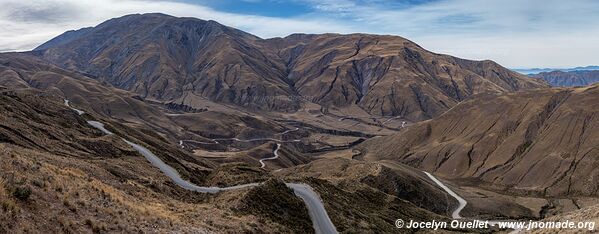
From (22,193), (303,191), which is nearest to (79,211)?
(22,193)

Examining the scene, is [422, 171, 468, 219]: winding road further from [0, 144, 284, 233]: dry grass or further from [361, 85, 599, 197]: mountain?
[0, 144, 284, 233]: dry grass

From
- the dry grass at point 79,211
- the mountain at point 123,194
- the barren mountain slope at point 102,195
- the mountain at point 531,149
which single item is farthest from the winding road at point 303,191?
the mountain at point 531,149

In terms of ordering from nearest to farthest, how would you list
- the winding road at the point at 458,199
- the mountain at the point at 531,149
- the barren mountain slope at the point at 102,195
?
the barren mountain slope at the point at 102,195
the winding road at the point at 458,199
the mountain at the point at 531,149

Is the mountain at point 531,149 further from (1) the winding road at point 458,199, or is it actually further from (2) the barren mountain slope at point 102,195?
(2) the barren mountain slope at point 102,195

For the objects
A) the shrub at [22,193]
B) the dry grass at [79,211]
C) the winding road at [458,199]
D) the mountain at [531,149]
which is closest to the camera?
the dry grass at [79,211]

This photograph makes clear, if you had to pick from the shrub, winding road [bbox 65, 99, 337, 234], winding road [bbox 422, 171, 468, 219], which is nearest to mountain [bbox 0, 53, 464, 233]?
the shrub

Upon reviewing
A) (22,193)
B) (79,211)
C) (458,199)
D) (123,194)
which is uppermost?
(22,193)

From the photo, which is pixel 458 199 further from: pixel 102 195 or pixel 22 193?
pixel 22 193

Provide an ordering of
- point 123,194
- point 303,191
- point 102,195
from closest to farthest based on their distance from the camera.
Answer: point 102,195 → point 123,194 → point 303,191

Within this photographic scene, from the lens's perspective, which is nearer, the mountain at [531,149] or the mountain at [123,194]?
the mountain at [123,194]
